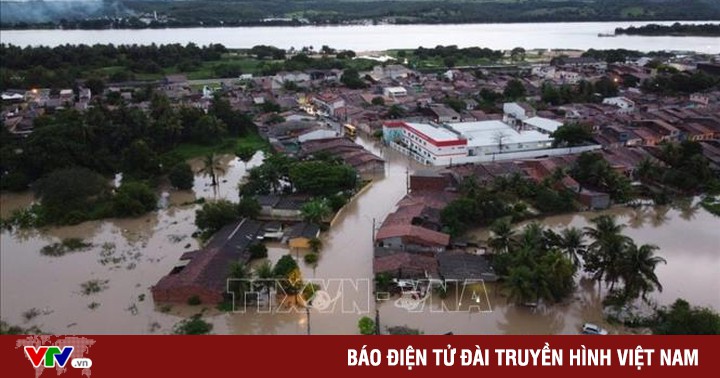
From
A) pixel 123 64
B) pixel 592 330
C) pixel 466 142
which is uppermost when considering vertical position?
pixel 123 64

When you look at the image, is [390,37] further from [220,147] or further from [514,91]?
[220,147]

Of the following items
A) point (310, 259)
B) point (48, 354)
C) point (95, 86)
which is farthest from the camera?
point (95, 86)

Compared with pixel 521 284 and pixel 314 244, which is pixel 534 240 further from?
pixel 314 244

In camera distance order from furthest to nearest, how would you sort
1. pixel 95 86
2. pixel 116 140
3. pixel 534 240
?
pixel 95 86
pixel 116 140
pixel 534 240

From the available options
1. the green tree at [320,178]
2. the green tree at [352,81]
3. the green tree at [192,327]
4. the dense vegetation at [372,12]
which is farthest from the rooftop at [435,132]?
the dense vegetation at [372,12]

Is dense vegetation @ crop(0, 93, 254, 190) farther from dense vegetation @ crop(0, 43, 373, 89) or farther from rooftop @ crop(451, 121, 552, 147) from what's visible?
dense vegetation @ crop(0, 43, 373, 89)

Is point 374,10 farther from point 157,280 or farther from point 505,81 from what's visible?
point 157,280

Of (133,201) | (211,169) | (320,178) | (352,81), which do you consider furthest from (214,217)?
(352,81)

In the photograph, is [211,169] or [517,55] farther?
[517,55]

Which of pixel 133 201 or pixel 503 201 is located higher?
pixel 133 201
